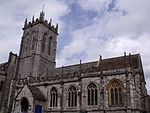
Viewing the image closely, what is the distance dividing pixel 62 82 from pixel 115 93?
10003mm

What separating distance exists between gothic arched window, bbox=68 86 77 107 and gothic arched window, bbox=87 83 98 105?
→ 291 cm

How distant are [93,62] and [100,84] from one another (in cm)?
890

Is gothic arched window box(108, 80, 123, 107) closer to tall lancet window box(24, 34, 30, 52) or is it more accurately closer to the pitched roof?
the pitched roof

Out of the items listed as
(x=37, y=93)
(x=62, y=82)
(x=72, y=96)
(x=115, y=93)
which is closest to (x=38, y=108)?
(x=37, y=93)

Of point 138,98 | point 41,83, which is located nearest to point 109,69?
point 138,98

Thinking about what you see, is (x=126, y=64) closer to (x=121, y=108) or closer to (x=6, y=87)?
(x=121, y=108)

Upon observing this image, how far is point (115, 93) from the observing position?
103 feet

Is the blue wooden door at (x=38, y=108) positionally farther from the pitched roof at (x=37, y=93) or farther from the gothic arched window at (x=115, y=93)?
the gothic arched window at (x=115, y=93)

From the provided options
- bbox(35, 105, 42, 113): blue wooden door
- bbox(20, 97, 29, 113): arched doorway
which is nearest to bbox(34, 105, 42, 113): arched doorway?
bbox(35, 105, 42, 113): blue wooden door

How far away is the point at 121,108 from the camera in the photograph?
29.9 m

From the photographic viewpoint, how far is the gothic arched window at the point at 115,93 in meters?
31.0

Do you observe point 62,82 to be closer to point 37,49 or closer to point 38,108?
point 38,108

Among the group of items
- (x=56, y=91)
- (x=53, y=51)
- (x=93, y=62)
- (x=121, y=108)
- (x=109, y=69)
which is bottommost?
(x=121, y=108)

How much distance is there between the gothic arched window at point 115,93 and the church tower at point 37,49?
57.9ft
